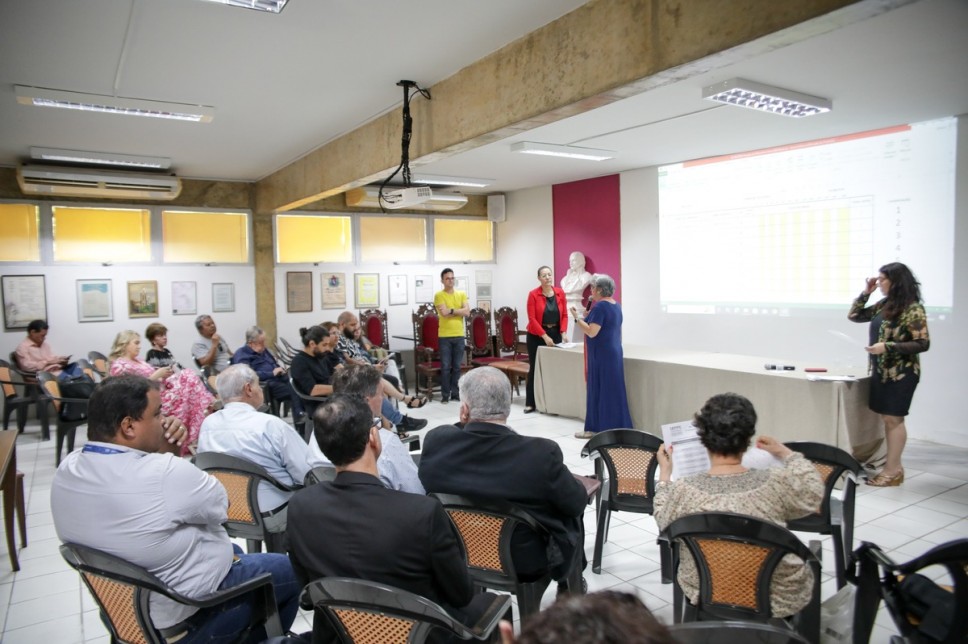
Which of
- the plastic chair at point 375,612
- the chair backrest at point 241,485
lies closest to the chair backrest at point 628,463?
the chair backrest at point 241,485

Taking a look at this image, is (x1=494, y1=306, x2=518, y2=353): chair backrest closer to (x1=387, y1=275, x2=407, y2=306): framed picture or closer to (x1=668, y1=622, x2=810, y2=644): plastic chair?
(x1=387, y1=275, x2=407, y2=306): framed picture

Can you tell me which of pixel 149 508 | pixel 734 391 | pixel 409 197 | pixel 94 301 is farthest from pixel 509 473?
pixel 94 301

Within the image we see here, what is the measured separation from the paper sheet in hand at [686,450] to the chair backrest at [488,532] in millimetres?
557

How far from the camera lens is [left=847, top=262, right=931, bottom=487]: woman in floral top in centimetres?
430

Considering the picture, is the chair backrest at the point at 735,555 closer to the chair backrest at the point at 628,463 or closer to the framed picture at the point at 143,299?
the chair backrest at the point at 628,463

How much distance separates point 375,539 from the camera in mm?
1679

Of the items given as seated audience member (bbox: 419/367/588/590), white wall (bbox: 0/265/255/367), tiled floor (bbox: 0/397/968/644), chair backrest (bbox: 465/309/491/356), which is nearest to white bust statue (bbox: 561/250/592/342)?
chair backrest (bbox: 465/309/491/356)

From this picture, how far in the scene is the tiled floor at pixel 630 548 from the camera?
303cm

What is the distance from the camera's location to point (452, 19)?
339 cm

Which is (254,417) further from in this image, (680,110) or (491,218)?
(491,218)

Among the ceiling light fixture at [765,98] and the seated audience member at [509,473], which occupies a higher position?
the ceiling light fixture at [765,98]

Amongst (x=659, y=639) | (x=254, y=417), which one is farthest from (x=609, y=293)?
(x=659, y=639)

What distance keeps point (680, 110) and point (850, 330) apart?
299cm

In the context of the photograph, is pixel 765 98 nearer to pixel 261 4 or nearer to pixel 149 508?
pixel 261 4
